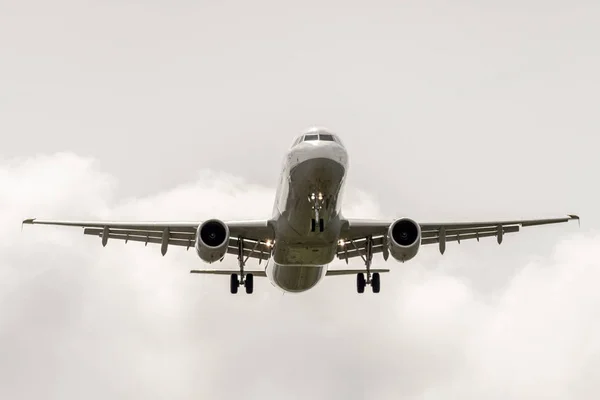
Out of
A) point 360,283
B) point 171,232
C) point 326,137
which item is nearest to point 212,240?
point 171,232

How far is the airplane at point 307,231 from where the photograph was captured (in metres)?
28.0

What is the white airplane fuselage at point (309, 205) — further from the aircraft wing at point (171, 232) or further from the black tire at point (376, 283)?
the black tire at point (376, 283)

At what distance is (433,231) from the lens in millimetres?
35844

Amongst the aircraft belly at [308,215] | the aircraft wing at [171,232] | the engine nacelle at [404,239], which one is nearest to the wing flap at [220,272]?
the aircraft wing at [171,232]

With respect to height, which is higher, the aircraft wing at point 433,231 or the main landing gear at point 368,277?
the aircraft wing at point 433,231

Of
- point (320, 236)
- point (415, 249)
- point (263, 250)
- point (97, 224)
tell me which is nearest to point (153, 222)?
point (97, 224)

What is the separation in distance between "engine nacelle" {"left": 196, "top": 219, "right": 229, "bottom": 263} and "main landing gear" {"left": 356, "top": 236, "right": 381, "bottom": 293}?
6.31 meters

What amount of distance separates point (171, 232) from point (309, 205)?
28.6 ft

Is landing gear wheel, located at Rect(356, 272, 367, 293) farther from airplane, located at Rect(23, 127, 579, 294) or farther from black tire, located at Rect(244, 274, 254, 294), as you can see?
black tire, located at Rect(244, 274, 254, 294)

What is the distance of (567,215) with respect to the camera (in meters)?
33.8

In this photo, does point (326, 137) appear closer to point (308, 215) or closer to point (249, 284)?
point (308, 215)

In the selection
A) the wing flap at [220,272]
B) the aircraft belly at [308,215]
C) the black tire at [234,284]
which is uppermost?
the aircraft belly at [308,215]

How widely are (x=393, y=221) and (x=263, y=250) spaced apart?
293 inches

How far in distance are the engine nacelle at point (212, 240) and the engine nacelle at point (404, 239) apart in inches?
233
